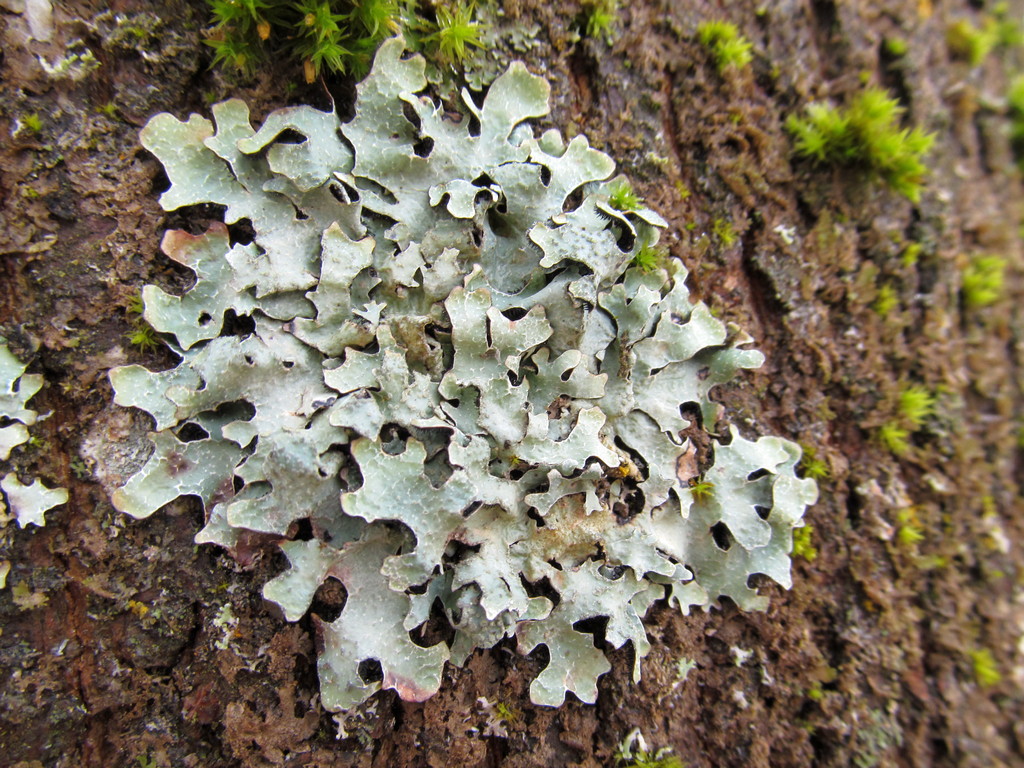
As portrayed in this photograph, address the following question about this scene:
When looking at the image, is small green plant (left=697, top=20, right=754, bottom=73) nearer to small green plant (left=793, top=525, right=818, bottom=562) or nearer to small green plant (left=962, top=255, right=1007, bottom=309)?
small green plant (left=962, top=255, right=1007, bottom=309)

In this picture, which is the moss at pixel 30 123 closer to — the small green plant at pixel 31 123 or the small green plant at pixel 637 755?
the small green plant at pixel 31 123

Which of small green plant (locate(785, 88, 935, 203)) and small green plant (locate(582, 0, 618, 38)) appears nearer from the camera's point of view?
small green plant (locate(582, 0, 618, 38))

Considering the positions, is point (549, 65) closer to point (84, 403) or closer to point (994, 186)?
point (84, 403)

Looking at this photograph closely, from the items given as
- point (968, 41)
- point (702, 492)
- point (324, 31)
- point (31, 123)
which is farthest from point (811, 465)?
point (31, 123)

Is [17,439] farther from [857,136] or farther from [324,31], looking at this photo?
[857,136]

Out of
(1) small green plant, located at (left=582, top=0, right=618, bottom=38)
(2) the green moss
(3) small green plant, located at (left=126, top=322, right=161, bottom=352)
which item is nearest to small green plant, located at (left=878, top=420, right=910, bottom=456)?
(2) the green moss

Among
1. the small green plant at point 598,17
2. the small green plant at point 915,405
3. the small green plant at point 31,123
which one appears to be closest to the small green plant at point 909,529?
the small green plant at point 915,405
